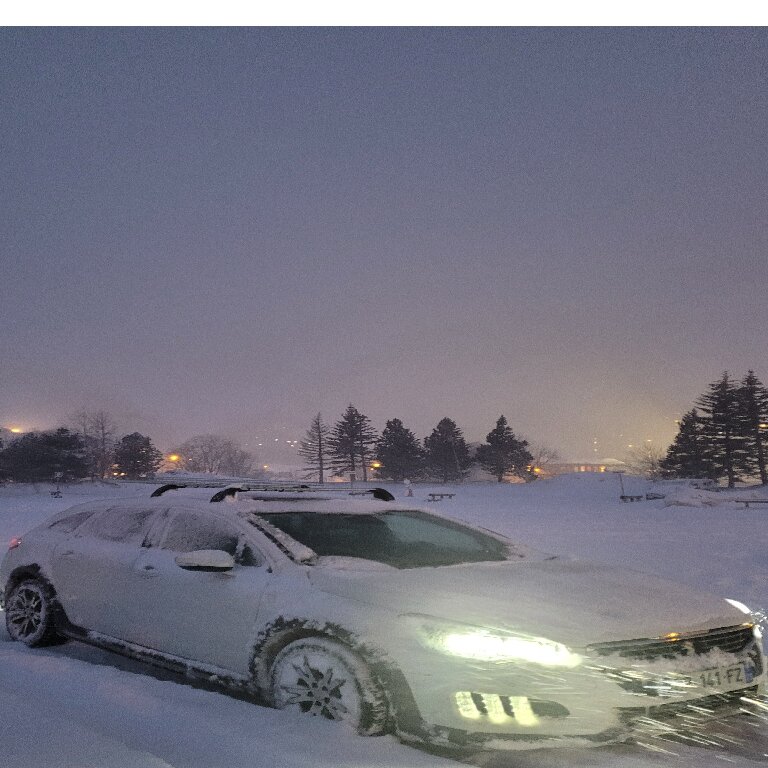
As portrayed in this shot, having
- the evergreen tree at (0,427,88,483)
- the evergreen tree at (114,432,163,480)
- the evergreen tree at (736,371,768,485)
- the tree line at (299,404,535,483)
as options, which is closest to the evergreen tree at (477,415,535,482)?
the tree line at (299,404,535,483)

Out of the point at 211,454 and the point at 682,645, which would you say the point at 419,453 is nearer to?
the point at 211,454

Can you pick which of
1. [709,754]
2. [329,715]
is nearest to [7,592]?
[329,715]

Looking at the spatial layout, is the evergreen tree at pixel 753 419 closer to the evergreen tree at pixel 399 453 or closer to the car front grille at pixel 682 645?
the evergreen tree at pixel 399 453

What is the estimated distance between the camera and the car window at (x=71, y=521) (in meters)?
5.65

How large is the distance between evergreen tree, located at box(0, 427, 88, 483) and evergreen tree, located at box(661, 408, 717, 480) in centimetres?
6548

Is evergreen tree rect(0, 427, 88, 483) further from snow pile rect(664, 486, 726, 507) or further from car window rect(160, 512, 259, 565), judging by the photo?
car window rect(160, 512, 259, 565)

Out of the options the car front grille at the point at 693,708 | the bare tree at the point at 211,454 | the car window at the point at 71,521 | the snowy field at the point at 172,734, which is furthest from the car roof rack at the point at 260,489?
the bare tree at the point at 211,454

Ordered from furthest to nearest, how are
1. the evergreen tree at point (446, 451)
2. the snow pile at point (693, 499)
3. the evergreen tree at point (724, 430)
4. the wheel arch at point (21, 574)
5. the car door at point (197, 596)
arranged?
A: the evergreen tree at point (446, 451) → the evergreen tree at point (724, 430) → the snow pile at point (693, 499) → the wheel arch at point (21, 574) → the car door at point (197, 596)

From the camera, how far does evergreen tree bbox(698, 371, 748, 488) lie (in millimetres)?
68750

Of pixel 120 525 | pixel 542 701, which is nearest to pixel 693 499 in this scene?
pixel 120 525

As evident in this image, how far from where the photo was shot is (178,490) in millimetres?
5410

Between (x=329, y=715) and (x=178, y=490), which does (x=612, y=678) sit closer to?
(x=329, y=715)

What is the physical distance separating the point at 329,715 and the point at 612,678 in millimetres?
1425

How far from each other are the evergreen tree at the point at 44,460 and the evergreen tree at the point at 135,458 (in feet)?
58.9
